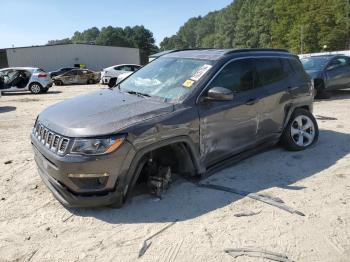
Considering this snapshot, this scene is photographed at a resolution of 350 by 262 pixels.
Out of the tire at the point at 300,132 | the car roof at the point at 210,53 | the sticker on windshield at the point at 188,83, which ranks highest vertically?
the car roof at the point at 210,53

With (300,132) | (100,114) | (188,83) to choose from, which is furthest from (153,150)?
(300,132)

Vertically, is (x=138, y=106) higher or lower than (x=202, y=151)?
higher

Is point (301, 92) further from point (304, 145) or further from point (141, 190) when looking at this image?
point (141, 190)

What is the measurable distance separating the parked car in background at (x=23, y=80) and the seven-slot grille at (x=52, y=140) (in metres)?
15.6

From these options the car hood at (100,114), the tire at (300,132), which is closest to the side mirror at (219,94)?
the car hood at (100,114)

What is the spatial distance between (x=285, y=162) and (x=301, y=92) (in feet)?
4.31

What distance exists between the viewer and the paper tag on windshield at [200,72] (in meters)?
4.71

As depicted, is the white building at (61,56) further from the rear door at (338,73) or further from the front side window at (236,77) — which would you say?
the front side window at (236,77)

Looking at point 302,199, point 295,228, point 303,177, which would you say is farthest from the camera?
point 303,177

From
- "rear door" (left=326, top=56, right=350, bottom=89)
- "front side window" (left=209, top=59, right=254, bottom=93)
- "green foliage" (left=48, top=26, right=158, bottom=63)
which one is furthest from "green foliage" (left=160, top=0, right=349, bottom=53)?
"front side window" (left=209, top=59, right=254, bottom=93)

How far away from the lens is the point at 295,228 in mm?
3721

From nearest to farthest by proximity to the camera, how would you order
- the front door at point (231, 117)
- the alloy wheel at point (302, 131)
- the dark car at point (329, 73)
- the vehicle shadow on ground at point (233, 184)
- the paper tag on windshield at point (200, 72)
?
the vehicle shadow on ground at point (233, 184) < the front door at point (231, 117) < the paper tag on windshield at point (200, 72) < the alloy wheel at point (302, 131) < the dark car at point (329, 73)

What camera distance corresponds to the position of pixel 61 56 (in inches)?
1891

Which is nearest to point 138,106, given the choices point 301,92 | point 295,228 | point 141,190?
point 141,190
